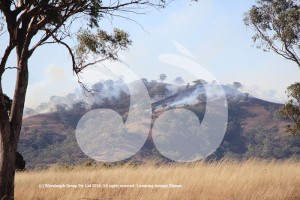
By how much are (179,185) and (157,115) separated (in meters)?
135

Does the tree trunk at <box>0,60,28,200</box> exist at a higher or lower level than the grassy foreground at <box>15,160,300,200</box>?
higher

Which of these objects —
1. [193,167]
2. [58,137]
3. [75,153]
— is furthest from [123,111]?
[193,167]

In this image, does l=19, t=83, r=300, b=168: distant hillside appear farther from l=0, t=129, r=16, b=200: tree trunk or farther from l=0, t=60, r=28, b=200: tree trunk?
l=0, t=129, r=16, b=200: tree trunk

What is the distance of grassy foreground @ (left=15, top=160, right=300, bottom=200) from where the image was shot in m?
9.94

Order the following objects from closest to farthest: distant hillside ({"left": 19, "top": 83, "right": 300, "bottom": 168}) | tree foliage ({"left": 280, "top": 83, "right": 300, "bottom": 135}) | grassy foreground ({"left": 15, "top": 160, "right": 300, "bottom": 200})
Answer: grassy foreground ({"left": 15, "top": 160, "right": 300, "bottom": 200}) < tree foliage ({"left": 280, "top": 83, "right": 300, "bottom": 135}) < distant hillside ({"left": 19, "top": 83, "right": 300, "bottom": 168})

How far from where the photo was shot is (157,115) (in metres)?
146

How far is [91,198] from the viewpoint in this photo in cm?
A: 973

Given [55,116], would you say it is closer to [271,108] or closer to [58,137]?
[58,137]

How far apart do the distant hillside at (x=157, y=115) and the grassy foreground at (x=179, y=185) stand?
74391mm

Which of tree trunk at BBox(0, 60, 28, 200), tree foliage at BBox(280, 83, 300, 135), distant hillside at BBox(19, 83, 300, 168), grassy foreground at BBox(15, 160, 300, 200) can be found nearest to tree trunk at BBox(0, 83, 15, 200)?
tree trunk at BBox(0, 60, 28, 200)

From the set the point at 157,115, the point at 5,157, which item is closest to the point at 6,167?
the point at 5,157

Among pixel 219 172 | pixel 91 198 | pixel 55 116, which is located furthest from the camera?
pixel 55 116

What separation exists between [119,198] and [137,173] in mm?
3195

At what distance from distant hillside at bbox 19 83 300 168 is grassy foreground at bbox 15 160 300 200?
7439 cm
